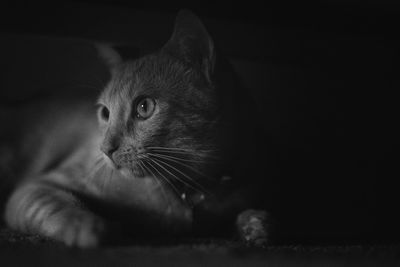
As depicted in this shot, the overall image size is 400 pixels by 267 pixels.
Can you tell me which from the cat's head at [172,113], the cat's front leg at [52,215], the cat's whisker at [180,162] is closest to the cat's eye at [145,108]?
the cat's head at [172,113]

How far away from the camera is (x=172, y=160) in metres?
1.13

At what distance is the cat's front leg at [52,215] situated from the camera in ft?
3.02

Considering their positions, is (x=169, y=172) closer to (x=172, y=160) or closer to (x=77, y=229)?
(x=172, y=160)

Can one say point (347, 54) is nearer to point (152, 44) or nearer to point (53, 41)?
point (152, 44)

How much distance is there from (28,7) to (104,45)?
0.32 meters

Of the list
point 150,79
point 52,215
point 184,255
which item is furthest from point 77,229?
point 150,79

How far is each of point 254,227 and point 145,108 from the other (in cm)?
41

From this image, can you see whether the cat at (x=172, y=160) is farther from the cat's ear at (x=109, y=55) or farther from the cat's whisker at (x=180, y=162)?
the cat's ear at (x=109, y=55)

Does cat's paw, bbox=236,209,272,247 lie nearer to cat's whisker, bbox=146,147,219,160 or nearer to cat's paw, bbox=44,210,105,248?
cat's whisker, bbox=146,147,219,160

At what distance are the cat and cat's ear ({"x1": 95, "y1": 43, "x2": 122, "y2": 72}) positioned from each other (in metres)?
0.10

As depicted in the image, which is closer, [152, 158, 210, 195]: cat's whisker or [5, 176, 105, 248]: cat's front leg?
[5, 176, 105, 248]: cat's front leg

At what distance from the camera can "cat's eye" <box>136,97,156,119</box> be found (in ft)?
3.76

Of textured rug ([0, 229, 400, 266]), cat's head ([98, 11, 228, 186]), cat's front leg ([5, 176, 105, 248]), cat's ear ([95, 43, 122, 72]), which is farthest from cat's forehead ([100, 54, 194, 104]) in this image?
textured rug ([0, 229, 400, 266])

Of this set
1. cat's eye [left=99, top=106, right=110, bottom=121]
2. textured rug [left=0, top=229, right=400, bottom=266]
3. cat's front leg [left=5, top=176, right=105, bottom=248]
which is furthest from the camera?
cat's eye [left=99, top=106, right=110, bottom=121]
